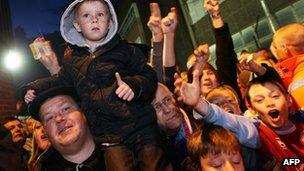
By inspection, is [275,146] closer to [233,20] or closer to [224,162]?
[224,162]

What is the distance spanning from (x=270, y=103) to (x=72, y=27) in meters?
1.94

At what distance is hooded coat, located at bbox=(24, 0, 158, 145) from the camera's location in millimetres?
2562

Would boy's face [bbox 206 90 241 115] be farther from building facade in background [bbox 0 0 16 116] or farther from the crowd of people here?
building facade in background [bbox 0 0 16 116]

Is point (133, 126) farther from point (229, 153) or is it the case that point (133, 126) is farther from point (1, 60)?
point (1, 60)

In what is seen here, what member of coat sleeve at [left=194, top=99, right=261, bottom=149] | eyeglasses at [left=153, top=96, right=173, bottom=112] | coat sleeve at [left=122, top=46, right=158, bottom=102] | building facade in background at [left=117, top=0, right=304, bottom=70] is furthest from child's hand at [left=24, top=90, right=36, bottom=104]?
building facade in background at [left=117, top=0, right=304, bottom=70]

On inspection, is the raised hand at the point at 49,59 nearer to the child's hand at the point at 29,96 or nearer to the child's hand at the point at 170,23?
the child's hand at the point at 29,96

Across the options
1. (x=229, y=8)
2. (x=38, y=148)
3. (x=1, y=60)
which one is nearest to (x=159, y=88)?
(x=38, y=148)

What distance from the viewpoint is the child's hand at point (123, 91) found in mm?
2441

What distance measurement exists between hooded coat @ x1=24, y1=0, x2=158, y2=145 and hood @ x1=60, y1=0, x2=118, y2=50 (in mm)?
13

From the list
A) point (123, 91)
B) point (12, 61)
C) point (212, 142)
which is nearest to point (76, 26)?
point (123, 91)

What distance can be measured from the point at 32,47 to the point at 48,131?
1.08 meters

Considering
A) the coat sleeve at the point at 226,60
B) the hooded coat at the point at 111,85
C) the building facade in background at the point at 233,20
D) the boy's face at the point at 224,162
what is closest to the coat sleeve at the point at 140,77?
the hooded coat at the point at 111,85

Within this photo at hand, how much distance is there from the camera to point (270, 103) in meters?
2.92

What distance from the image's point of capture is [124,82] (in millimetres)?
2512
